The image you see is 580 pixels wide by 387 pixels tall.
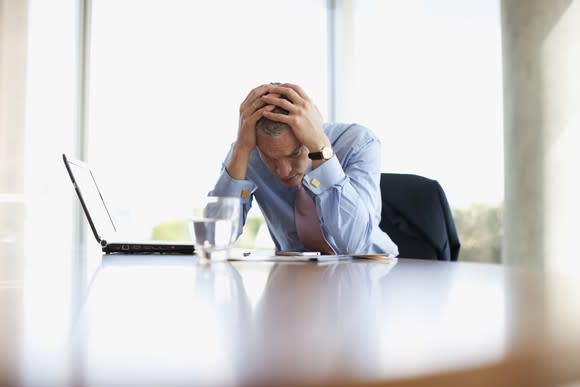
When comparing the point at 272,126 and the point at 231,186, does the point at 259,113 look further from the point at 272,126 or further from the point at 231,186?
the point at 231,186

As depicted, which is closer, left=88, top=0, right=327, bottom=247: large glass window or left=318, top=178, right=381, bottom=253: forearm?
left=318, top=178, right=381, bottom=253: forearm

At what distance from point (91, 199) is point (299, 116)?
62cm

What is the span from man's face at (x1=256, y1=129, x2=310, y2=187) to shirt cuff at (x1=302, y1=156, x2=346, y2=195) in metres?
0.14

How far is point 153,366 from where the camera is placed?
0.30m

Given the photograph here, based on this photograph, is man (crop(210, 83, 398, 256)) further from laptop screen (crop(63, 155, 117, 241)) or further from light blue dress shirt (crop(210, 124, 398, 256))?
laptop screen (crop(63, 155, 117, 241))

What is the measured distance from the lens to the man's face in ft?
5.73

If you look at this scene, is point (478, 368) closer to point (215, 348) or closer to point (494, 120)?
point (215, 348)

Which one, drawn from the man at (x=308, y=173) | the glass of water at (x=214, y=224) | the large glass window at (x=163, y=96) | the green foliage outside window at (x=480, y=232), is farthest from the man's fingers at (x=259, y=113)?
the large glass window at (x=163, y=96)

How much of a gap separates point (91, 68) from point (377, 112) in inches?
90.8

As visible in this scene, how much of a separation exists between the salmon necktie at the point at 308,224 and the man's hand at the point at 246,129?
18 centimetres

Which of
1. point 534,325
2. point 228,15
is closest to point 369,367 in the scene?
point 534,325

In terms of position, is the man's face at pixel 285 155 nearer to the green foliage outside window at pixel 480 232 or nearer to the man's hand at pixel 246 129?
the man's hand at pixel 246 129

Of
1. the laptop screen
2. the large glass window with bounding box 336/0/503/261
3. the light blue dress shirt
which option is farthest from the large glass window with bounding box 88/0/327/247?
the light blue dress shirt

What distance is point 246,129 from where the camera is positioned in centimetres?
179
